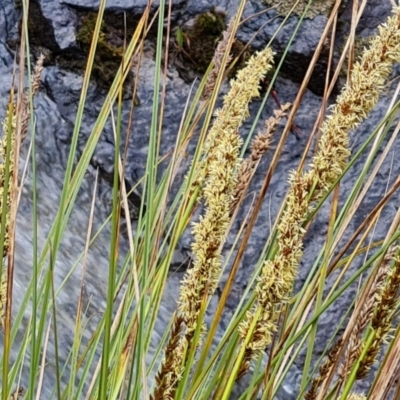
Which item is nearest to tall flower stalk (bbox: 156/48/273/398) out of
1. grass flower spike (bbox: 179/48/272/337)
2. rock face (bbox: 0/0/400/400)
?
grass flower spike (bbox: 179/48/272/337)

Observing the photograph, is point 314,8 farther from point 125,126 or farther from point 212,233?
point 212,233

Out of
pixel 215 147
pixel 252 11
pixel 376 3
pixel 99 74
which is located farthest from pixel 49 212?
pixel 215 147

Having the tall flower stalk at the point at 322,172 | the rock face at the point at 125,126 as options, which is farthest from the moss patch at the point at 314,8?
the tall flower stalk at the point at 322,172

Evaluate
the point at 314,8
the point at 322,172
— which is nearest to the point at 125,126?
the point at 314,8

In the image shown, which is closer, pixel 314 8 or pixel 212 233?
pixel 212 233

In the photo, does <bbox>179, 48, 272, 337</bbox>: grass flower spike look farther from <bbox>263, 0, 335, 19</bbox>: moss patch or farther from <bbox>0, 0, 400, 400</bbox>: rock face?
<bbox>263, 0, 335, 19</bbox>: moss patch

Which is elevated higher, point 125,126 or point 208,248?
point 208,248
